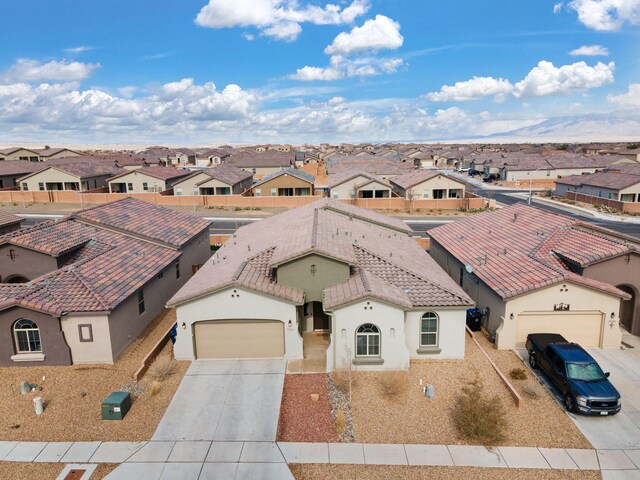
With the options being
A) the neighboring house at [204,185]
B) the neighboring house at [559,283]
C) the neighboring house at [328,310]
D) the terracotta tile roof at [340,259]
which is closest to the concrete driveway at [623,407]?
the neighboring house at [559,283]

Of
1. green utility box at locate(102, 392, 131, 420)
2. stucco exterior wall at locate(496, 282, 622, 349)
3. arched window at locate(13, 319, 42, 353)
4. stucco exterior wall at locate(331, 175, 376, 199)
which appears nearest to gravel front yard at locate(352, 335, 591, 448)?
stucco exterior wall at locate(496, 282, 622, 349)

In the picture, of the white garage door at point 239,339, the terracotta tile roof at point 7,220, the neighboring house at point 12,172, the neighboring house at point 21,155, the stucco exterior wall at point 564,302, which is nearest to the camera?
the white garage door at point 239,339

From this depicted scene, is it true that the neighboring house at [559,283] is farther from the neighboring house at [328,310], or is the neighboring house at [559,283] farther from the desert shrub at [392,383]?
the desert shrub at [392,383]

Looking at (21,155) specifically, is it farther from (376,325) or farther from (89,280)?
(376,325)

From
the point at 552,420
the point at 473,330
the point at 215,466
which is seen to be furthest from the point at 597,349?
the point at 215,466

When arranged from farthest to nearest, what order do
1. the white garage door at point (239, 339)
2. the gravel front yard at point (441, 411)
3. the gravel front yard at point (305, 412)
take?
the white garage door at point (239, 339) < the gravel front yard at point (305, 412) < the gravel front yard at point (441, 411)

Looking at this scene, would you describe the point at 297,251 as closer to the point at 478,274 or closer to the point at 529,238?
the point at 478,274
